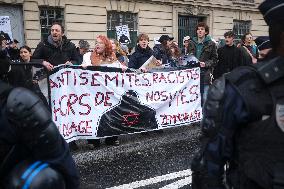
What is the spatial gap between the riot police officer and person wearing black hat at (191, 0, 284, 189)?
2.19 ft

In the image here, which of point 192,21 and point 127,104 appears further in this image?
point 192,21

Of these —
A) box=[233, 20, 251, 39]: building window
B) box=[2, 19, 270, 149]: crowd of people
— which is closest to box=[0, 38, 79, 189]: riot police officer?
box=[2, 19, 270, 149]: crowd of people

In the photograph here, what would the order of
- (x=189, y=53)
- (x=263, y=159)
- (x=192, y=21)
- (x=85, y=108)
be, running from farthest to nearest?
(x=192, y=21) < (x=189, y=53) < (x=85, y=108) < (x=263, y=159)

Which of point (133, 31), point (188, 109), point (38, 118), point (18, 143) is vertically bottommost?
point (188, 109)

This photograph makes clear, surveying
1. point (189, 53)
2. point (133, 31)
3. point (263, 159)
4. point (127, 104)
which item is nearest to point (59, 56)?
point (127, 104)

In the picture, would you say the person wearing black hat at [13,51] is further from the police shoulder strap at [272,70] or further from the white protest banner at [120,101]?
the police shoulder strap at [272,70]

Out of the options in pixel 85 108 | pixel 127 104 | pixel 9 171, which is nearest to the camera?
pixel 9 171

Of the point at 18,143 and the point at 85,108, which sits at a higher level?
the point at 18,143

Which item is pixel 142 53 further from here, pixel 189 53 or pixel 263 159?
pixel 263 159

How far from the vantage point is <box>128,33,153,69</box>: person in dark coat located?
728cm

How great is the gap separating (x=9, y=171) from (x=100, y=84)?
4489 millimetres

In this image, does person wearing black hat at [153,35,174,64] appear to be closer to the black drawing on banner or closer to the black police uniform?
the black drawing on banner

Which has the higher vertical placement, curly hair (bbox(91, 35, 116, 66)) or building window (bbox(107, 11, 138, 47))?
building window (bbox(107, 11, 138, 47))

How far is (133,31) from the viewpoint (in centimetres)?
1805
